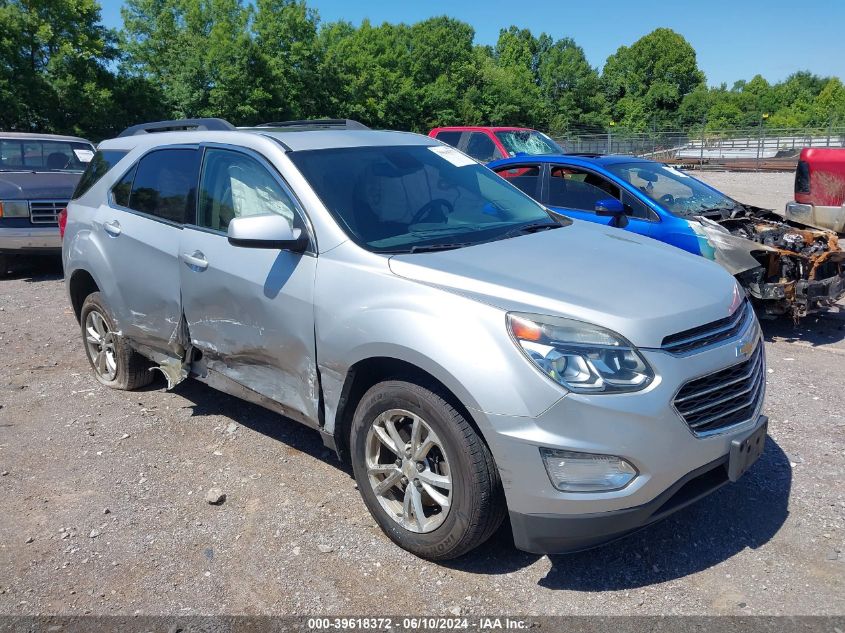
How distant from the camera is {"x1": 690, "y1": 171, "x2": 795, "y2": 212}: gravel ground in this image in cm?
1859

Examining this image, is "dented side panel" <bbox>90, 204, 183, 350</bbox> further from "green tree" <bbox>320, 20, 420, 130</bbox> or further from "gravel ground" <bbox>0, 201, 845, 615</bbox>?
"green tree" <bbox>320, 20, 420, 130</bbox>

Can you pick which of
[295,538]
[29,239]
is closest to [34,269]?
[29,239]

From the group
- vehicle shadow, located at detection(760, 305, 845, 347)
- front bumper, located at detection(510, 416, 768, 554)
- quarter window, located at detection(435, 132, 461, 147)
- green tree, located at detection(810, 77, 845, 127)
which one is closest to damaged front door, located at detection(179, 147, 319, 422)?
front bumper, located at detection(510, 416, 768, 554)

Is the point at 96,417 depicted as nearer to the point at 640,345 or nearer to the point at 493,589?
the point at 493,589

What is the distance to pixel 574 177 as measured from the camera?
7656 mm

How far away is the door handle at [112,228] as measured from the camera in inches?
196

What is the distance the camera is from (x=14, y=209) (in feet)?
31.7

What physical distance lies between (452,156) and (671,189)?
3590mm

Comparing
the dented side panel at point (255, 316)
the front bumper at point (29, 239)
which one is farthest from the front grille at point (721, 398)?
the front bumper at point (29, 239)

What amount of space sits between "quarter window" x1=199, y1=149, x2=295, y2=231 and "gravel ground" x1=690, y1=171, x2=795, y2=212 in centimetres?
1450

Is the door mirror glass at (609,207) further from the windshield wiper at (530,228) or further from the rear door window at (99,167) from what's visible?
the rear door window at (99,167)

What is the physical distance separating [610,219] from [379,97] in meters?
41.0

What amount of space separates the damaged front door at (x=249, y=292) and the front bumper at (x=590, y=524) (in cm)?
130

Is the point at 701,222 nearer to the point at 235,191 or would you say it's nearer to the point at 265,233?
the point at 235,191
